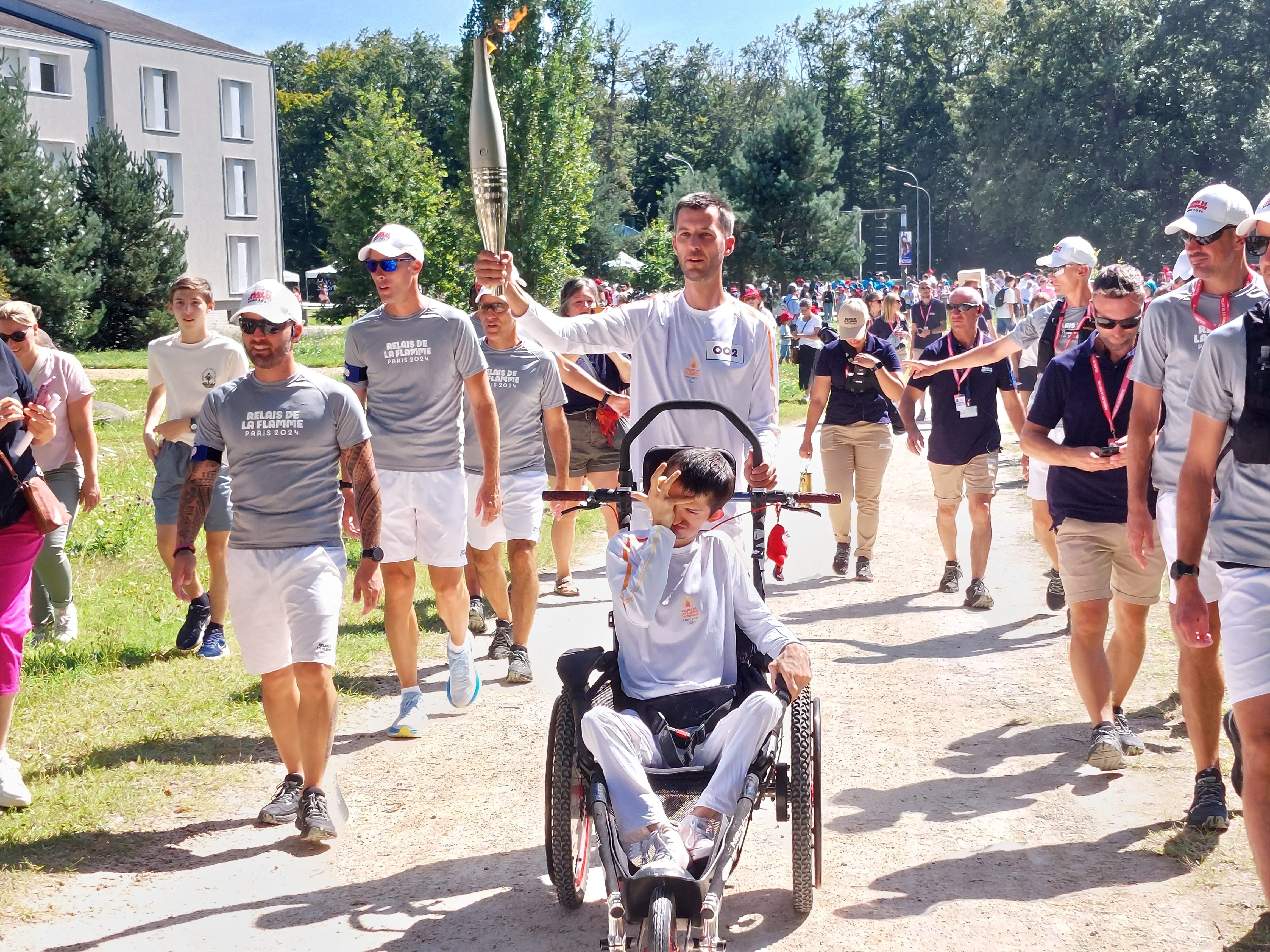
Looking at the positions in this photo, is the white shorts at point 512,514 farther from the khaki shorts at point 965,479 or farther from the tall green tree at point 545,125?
the tall green tree at point 545,125

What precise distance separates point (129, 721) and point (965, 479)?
616cm

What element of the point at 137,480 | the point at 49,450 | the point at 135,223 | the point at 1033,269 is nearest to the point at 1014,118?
the point at 1033,269

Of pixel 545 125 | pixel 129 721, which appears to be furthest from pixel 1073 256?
pixel 545 125

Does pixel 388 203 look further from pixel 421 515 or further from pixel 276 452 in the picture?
pixel 276 452

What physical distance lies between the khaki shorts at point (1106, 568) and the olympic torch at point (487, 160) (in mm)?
2947

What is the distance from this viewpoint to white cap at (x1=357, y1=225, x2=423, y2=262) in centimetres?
623

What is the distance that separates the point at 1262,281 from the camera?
506cm

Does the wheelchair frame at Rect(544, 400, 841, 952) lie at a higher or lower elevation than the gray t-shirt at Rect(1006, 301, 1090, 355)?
lower

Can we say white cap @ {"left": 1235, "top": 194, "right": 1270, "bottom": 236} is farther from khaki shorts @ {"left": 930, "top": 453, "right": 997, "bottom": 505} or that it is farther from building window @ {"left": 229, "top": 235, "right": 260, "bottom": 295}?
building window @ {"left": 229, "top": 235, "right": 260, "bottom": 295}

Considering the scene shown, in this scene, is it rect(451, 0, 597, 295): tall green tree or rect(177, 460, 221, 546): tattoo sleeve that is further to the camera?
A: rect(451, 0, 597, 295): tall green tree

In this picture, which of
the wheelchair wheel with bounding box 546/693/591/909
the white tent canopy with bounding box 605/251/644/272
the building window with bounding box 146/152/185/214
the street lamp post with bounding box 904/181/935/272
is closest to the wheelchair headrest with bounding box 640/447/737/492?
the wheelchair wheel with bounding box 546/693/591/909

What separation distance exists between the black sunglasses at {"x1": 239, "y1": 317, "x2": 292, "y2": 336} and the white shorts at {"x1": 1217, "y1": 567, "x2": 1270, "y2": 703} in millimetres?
3569

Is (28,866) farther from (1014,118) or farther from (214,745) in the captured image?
(1014,118)

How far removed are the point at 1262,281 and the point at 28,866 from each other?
5.20 meters
